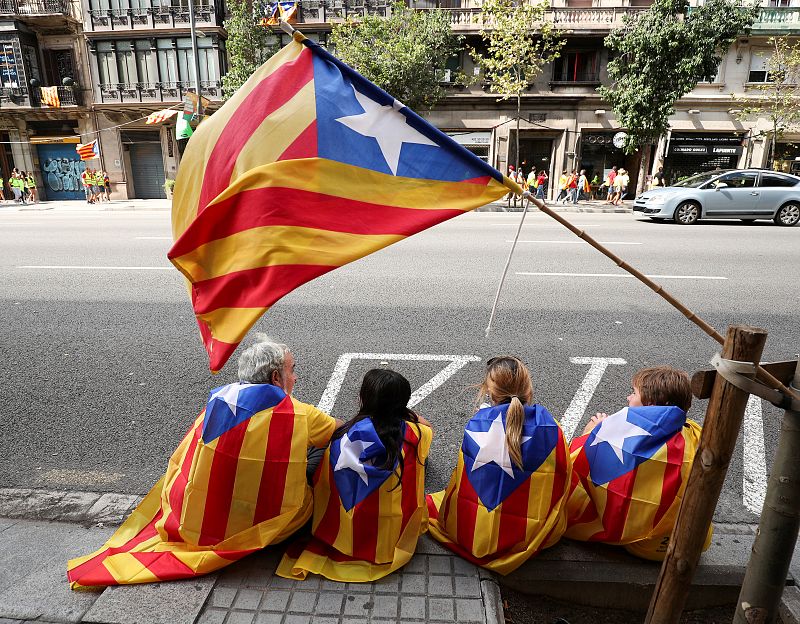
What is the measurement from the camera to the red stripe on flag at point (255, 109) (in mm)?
2277

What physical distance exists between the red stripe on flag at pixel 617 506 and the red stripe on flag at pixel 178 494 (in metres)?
1.92

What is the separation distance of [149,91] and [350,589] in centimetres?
3214

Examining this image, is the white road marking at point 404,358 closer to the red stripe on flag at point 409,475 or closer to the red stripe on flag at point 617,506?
the red stripe on flag at point 409,475

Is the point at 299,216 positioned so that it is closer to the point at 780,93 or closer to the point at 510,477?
the point at 510,477

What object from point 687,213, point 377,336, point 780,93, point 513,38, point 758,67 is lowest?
point 687,213

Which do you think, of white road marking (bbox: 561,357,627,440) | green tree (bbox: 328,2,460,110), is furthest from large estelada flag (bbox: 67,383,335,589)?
green tree (bbox: 328,2,460,110)

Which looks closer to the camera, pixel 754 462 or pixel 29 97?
pixel 754 462

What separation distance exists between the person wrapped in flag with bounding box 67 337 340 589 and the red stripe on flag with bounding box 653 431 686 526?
1.62 m

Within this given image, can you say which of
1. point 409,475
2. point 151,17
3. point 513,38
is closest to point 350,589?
point 409,475

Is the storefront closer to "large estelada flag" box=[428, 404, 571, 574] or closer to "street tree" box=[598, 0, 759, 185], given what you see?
"street tree" box=[598, 0, 759, 185]

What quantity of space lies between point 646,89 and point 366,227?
22.4 meters

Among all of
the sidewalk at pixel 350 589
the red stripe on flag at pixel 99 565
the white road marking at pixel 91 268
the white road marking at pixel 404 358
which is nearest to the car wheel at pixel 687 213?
the white road marking at pixel 404 358

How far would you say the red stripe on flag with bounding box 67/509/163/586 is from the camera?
2.42 meters

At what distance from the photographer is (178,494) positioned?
2.59 metres
